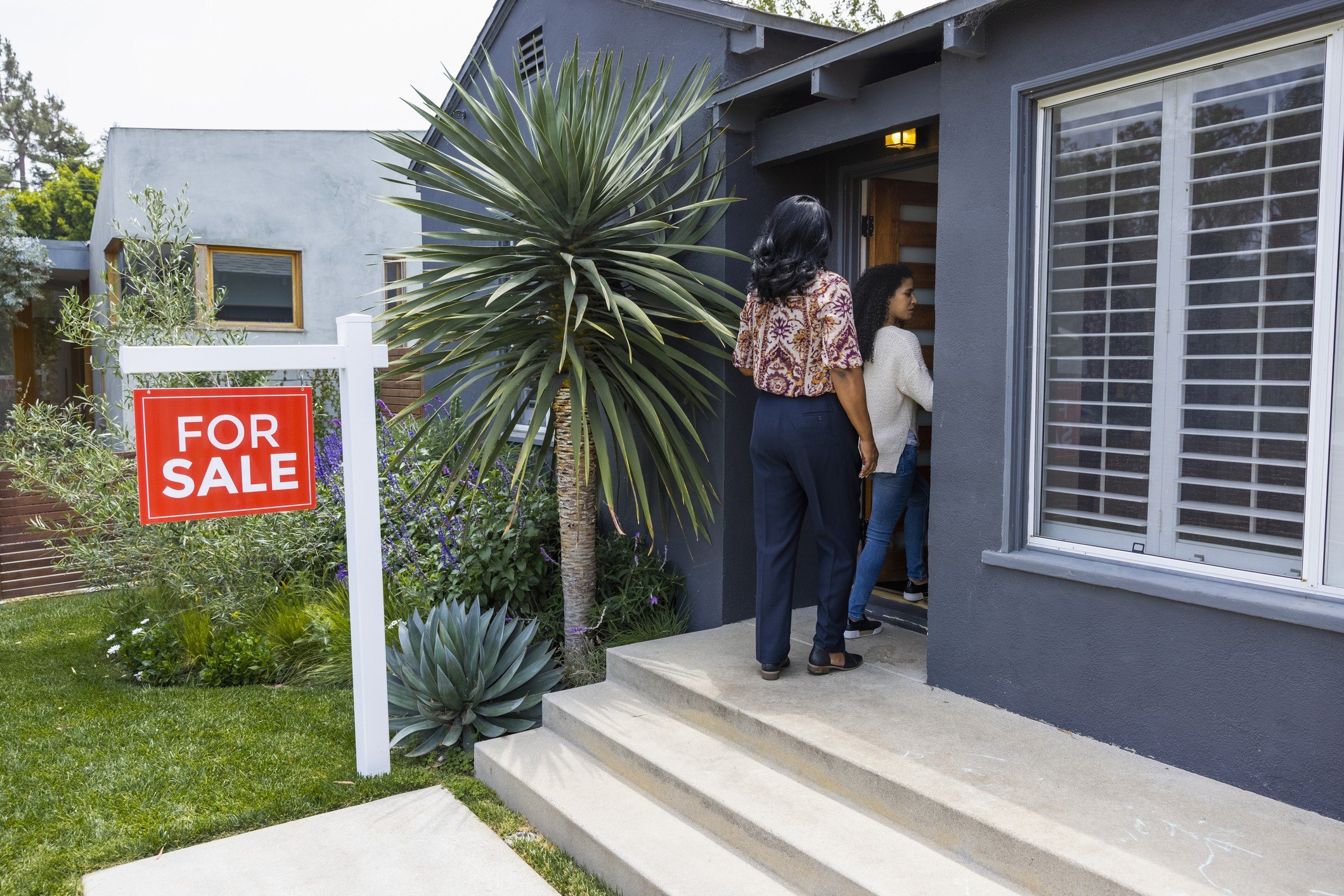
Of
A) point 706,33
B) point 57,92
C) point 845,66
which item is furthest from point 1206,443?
point 57,92

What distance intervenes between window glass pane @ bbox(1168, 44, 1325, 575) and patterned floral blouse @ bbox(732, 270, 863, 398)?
3.72 feet

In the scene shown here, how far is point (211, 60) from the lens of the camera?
117 ft

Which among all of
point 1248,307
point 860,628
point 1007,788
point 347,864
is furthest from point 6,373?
point 1248,307

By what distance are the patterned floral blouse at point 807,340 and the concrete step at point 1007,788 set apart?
121 cm

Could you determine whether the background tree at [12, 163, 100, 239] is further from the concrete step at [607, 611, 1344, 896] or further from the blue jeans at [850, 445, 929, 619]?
the concrete step at [607, 611, 1344, 896]

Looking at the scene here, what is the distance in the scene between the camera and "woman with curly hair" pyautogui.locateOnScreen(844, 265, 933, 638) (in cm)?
414

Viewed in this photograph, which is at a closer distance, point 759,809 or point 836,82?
point 759,809

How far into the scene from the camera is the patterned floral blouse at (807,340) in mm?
3619

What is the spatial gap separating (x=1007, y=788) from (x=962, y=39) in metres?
2.57

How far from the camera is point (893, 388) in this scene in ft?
13.7

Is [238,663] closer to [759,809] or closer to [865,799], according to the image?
[759,809]

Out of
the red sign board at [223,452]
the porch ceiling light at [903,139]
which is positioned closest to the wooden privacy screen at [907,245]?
the porch ceiling light at [903,139]

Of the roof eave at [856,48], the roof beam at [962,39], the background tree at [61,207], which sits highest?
the background tree at [61,207]

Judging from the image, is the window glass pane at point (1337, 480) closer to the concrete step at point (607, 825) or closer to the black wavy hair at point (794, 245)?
the black wavy hair at point (794, 245)
